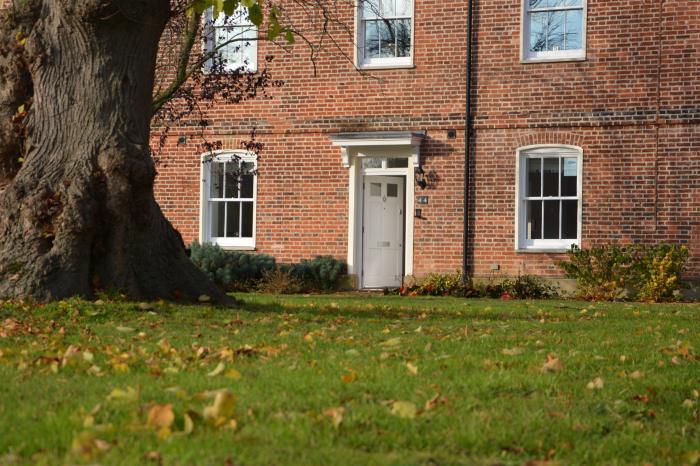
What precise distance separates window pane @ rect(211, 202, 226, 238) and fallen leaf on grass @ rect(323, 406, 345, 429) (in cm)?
1612

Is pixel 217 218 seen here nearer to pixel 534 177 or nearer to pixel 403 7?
pixel 403 7

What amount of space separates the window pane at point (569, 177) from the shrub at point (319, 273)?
4214 millimetres

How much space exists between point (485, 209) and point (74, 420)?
15.1 meters

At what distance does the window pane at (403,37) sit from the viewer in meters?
20.3

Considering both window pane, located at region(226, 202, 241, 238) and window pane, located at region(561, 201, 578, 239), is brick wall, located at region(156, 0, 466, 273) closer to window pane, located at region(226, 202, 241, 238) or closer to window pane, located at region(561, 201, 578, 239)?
window pane, located at region(226, 202, 241, 238)

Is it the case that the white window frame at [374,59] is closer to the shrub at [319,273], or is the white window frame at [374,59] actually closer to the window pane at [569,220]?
the shrub at [319,273]

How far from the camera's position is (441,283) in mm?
19188

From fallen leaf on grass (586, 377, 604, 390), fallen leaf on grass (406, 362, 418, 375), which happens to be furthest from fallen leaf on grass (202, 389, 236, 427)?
fallen leaf on grass (586, 377, 604, 390)

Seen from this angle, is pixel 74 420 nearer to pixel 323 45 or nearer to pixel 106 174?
pixel 106 174

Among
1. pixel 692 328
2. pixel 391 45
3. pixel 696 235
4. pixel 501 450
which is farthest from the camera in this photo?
pixel 391 45

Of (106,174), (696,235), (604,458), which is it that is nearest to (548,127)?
(696,235)

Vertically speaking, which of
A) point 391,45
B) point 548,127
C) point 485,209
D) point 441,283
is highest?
point 391,45

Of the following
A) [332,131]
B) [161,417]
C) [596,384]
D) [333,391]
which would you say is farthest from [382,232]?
[161,417]

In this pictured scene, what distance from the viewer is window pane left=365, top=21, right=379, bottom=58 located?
2044 centimetres
